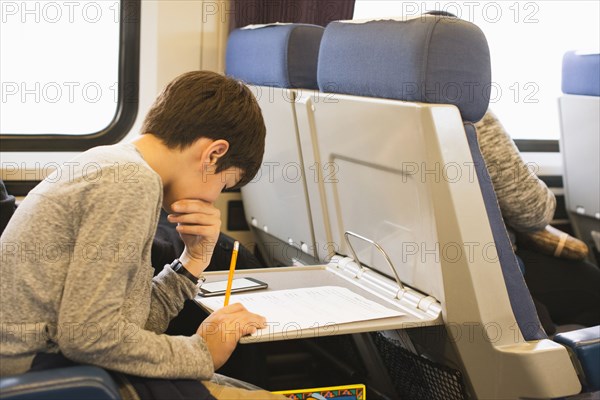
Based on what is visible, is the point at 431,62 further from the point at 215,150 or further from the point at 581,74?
the point at 581,74

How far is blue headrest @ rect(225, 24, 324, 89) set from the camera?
2.36 m

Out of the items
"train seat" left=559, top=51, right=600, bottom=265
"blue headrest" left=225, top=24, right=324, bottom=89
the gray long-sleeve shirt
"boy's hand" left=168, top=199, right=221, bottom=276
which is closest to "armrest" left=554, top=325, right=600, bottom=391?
"boy's hand" left=168, top=199, right=221, bottom=276

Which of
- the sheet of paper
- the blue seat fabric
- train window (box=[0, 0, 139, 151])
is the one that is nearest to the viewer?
the sheet of paper

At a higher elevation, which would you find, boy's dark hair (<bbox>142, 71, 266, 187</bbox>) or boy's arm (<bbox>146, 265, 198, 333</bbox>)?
boy's dark hair (<bbox>142, 71, 266, 187</bbox>)

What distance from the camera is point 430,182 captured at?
167 centimetres

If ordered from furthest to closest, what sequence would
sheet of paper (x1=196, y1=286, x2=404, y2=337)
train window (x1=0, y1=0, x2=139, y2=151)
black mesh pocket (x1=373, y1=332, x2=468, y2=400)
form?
train window (x1=0, y1=0, x2=139, y2=151) → black mesh pocket (x1=373, y1=332, x2=468, y2=400) → sheet of paper (x1=196, y1=286, x2=404, y2=337)

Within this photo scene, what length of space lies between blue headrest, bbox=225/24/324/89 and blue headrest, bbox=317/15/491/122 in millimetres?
527

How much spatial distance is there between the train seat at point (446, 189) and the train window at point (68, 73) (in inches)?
55.1

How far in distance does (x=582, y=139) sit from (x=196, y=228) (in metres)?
1.77

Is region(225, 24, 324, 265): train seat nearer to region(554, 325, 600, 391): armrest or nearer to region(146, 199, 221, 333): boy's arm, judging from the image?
region(146, 199, 221, 333): boy's arm

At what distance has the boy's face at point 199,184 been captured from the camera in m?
1.52

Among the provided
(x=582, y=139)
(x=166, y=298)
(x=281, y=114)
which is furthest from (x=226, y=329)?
(x=582, y=139)

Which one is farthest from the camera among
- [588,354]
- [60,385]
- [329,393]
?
[329,393]

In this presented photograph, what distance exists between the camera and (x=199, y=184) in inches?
60.5
